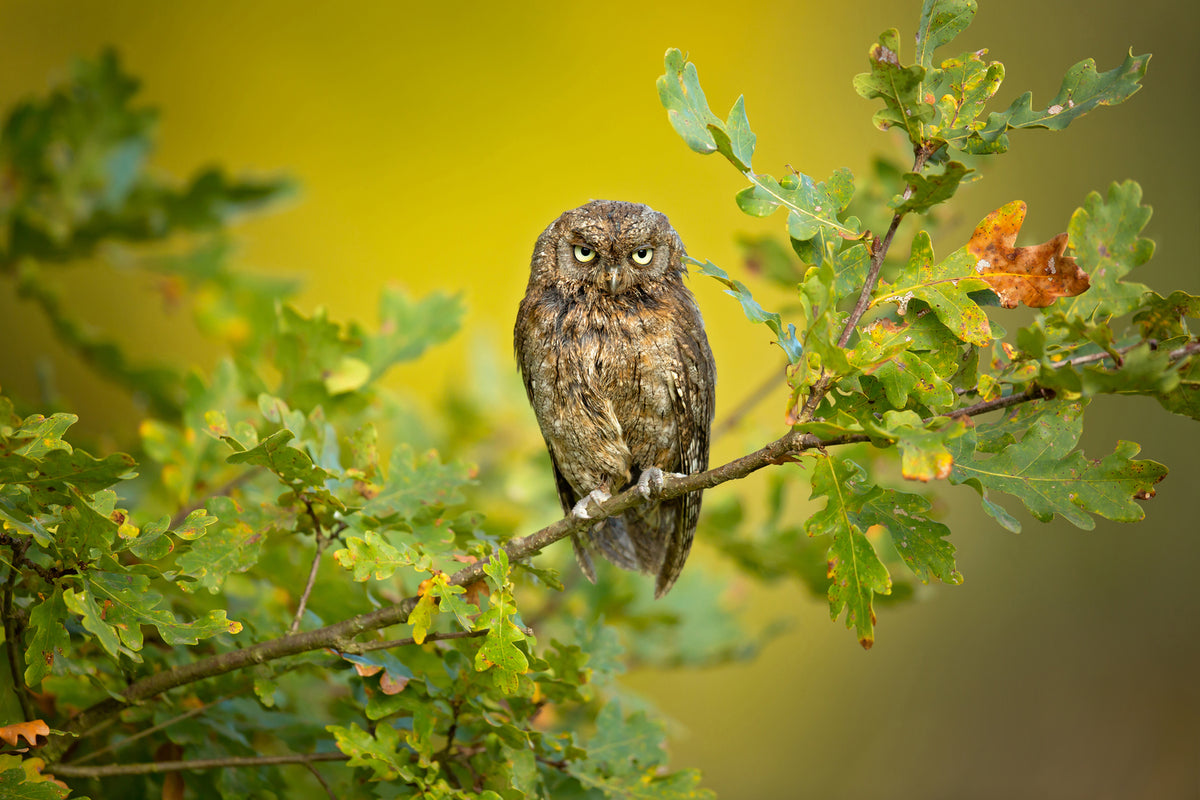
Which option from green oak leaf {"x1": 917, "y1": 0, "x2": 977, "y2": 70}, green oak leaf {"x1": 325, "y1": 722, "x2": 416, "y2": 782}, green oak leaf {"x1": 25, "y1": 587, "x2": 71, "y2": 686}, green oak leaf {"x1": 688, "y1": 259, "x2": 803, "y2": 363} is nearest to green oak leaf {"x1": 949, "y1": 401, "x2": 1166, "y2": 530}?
green oak leaf {"x1": 688, "y1": 259, "x2": 803, "y2": 363}

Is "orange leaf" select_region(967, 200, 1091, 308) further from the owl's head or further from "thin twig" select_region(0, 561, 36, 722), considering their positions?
"thin twig" select_region(0, 561, 36, 722)

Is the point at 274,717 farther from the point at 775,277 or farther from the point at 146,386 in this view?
the point at 775,277

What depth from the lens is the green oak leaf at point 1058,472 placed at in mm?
1112

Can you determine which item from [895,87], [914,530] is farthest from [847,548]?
[895,87]

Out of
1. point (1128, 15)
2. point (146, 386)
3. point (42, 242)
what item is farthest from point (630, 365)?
point (1128, 15)

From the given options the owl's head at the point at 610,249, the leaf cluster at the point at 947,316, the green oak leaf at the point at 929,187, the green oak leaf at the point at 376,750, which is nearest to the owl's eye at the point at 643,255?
the owl's head at the point at 610,249

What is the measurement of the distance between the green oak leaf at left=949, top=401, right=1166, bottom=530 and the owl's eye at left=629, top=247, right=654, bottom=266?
0.87 meters

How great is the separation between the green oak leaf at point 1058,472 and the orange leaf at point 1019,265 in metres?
0.14

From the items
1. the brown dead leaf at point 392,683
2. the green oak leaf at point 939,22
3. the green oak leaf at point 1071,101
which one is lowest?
the brown dead leaf at point 392,683

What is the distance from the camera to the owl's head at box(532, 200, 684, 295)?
1790mm

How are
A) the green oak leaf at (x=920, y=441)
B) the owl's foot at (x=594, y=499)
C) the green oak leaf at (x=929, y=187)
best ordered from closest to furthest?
the green oak leaf at (x=920, y=441), the green oak leaf at (x=929, y=187), the owl's foot at (x=594, y=499)

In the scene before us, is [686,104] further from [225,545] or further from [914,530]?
[225,545]

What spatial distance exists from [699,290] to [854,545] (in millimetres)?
2908

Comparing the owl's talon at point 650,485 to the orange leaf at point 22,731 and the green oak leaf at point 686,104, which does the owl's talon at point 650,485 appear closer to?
the green oak leaf at point 686,104
